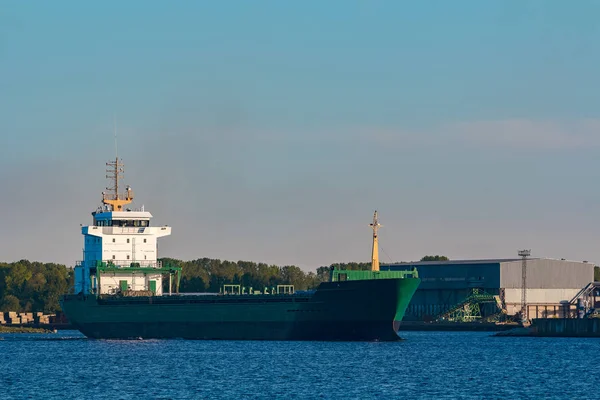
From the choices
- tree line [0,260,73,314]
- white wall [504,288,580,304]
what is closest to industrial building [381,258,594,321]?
white wall [504,288,580,304]

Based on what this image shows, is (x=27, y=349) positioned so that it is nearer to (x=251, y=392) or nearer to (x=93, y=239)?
(x=93, y=239)

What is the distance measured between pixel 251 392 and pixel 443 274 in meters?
84.4

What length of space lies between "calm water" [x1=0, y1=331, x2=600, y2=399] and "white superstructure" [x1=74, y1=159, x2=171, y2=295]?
7.65 m

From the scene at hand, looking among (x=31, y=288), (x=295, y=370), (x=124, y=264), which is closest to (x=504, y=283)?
(x=124, y=264)

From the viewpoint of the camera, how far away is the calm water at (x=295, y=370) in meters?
57.2

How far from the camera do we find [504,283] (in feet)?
441

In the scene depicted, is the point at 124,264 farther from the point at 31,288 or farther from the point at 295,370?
the point at 31,288

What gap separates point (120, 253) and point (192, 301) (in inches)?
439

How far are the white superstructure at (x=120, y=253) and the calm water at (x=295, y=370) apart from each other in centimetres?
765

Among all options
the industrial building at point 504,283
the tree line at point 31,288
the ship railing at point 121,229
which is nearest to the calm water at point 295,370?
the ship railing at point 121,229

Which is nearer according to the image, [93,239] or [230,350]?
[230,350]

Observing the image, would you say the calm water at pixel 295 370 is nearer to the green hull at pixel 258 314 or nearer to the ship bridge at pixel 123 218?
the green hull at pixel 258 314

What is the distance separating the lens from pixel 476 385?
60.7m

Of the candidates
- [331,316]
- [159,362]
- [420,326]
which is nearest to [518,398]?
[159,362]
